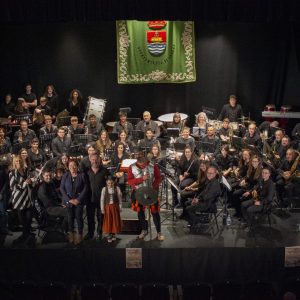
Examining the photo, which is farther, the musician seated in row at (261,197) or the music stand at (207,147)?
the music stand at (207,147)

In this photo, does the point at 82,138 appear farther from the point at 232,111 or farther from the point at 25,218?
the point at 232,111

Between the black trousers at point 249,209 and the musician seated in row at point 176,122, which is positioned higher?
the musician seated in row at point 176,122

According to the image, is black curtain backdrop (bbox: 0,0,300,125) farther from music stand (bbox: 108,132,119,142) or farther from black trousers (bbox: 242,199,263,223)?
black trousers (bbox: 242,199,263,223)

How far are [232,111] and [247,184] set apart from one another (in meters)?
4.77

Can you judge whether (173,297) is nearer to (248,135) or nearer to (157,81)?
(248,135)

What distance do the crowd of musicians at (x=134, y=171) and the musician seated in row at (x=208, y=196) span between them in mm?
18

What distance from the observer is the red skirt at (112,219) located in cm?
1051

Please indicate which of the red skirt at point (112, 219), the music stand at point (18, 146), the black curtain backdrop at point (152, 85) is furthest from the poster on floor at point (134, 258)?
the black curtain backdrop at point (152, 85)

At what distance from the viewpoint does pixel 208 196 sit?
11.0 meters

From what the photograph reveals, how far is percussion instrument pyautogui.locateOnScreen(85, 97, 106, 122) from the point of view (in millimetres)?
16359

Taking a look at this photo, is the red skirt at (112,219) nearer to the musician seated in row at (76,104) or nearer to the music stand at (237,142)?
the music stand at (237,142)

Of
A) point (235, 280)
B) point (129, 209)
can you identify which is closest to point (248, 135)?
point (129, 209)

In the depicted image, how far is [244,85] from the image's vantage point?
17219mm

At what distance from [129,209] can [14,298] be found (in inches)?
141
